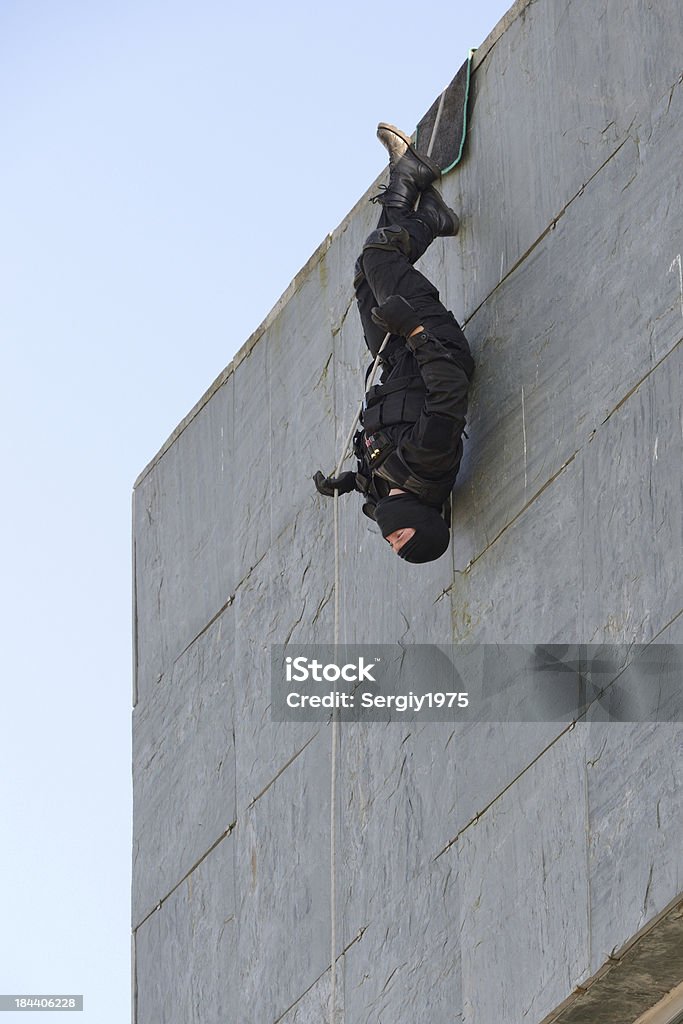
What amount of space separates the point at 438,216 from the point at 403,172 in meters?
0.34

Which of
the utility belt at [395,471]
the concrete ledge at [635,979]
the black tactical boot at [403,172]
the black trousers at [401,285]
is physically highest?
the black tactical boot at [403,172]

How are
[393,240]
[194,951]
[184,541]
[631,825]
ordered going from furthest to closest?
[184,541] < [194,951] < [393,240] < [631,825]

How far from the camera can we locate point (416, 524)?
9.22 m

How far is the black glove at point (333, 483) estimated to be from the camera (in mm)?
9883

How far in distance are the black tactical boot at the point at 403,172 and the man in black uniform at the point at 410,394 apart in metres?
0.09

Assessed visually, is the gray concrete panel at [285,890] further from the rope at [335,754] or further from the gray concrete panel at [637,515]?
the gray concrete panel at [637,515]

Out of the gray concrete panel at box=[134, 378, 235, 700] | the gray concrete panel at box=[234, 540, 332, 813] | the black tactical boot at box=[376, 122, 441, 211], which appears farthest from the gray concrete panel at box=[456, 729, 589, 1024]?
the gray concrete panel at box=[134, 378, 235, 700]

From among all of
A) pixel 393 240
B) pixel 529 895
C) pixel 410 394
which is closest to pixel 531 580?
pixel 410 394

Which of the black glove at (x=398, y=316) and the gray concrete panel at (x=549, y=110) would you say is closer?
the gray concrete panel at (x=549, y=110)

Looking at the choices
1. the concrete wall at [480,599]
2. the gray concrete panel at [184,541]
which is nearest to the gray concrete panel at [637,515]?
the concrete wall at [480,599]

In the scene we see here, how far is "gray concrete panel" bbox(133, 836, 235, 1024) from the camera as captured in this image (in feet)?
34.9

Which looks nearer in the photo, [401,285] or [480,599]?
[480,599]

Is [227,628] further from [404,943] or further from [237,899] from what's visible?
[404,943]

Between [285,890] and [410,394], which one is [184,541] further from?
Answer: [410,394]
